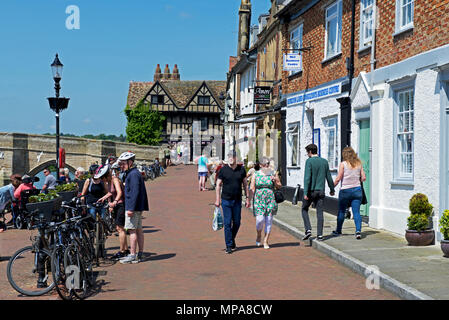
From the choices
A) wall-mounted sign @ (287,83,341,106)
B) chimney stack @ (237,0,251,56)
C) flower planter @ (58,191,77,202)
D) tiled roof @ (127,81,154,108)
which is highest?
chimney stack @ (237,0,251,56)

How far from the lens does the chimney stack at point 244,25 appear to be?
167 feet

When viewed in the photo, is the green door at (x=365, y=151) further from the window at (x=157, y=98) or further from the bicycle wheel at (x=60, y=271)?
the window at (x=157, y=98)

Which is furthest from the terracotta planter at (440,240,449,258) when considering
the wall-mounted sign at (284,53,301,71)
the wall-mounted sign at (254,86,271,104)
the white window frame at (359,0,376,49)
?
the wall-mounted sign at (254,86,271,104)

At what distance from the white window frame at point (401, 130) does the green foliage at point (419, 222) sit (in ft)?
5.45

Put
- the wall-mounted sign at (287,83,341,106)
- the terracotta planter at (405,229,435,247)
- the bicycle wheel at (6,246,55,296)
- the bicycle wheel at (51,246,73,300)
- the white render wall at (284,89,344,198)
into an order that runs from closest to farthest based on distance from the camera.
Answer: the bicycle wheel at (51,246,73,300) < the bicycle wheel at (6,246,55,296) < the terracotta planter at (405,229,435,247) < the wall-mounted sign at (287,83,341,106) < the white render wall at (284,89,344,198)

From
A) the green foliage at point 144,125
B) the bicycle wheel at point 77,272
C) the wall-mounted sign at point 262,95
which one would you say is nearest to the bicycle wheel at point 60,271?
the bicycle wheel at point 77,272

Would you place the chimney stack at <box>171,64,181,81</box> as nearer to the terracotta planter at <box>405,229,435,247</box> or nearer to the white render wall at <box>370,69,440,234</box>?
the white render wall at <box>370,69,440,234</box>

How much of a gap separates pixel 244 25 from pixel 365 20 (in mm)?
37607

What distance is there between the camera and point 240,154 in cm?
3766

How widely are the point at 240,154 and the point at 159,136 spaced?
107ft

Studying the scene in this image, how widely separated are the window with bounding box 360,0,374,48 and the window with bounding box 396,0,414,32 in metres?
1.48

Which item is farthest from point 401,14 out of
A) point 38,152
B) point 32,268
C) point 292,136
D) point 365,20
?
point 38,152

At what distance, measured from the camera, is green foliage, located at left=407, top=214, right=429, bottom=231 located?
10.2 meters

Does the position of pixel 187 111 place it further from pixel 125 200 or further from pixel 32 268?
Answer: pixel 32 268
